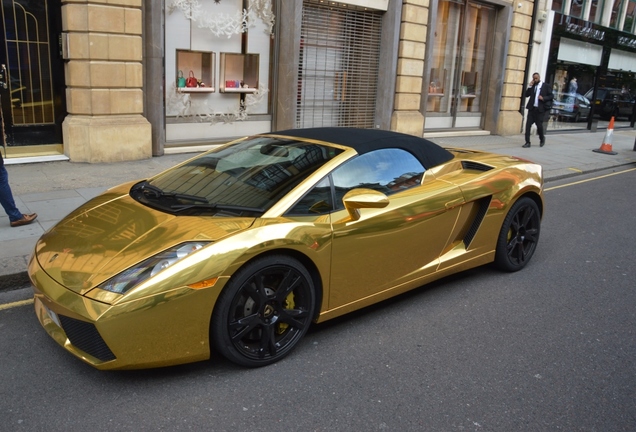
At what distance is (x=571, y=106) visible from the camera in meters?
20.5

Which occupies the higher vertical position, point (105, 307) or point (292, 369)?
point (105, 307)

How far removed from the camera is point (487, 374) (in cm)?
357

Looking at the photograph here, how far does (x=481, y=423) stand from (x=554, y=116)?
18.7m

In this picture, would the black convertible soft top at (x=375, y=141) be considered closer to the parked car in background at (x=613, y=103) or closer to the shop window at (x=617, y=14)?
the parked car in background at (x=613, y=103)

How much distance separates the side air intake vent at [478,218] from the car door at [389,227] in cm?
29

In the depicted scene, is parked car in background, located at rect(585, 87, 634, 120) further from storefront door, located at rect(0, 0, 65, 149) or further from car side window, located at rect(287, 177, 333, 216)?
car side window, located at rect(287, 177, 333, 216)

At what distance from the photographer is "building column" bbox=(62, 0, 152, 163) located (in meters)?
8.89

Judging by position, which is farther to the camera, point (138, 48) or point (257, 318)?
point (138, 48)

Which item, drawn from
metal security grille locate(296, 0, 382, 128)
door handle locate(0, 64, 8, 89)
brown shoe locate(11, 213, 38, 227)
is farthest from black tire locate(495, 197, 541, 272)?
metal security grille locate(296, 0, 382, 128)

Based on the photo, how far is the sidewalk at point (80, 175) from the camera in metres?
5.30

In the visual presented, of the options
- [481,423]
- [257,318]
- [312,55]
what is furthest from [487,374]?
[312,55]

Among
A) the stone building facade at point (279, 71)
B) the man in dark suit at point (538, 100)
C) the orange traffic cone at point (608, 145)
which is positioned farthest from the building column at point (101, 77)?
the orange traffic cone at point (608, 145)

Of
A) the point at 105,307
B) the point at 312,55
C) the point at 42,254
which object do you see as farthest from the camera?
the point at 312,55

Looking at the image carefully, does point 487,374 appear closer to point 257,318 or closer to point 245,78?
point 257,318
